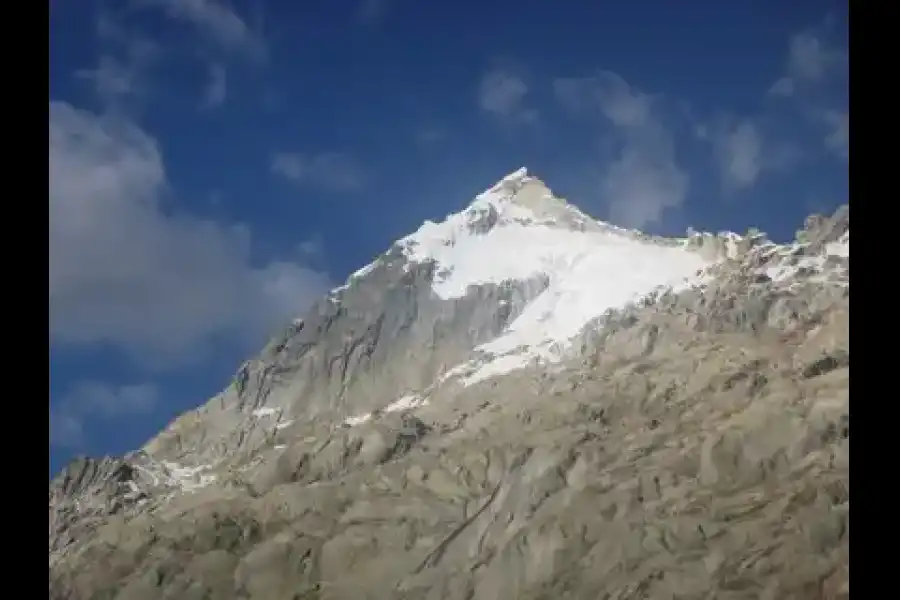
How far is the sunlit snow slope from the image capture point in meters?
6.85

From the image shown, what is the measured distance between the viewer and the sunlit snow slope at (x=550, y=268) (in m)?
6.85

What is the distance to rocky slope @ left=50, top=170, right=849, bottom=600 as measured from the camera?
6.77m

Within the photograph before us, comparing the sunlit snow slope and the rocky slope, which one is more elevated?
the sunlit snow slope

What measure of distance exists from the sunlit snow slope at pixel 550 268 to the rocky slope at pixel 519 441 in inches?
0.9

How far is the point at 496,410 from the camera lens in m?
7.62

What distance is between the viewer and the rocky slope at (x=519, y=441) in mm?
6770

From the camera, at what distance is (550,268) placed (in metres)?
7.52

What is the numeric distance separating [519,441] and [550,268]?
130 cm

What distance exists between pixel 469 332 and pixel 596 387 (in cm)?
123

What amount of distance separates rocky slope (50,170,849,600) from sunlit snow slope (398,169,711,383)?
23mm

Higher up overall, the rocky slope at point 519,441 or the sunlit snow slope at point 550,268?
the sunlit snow slope at point 550,268
